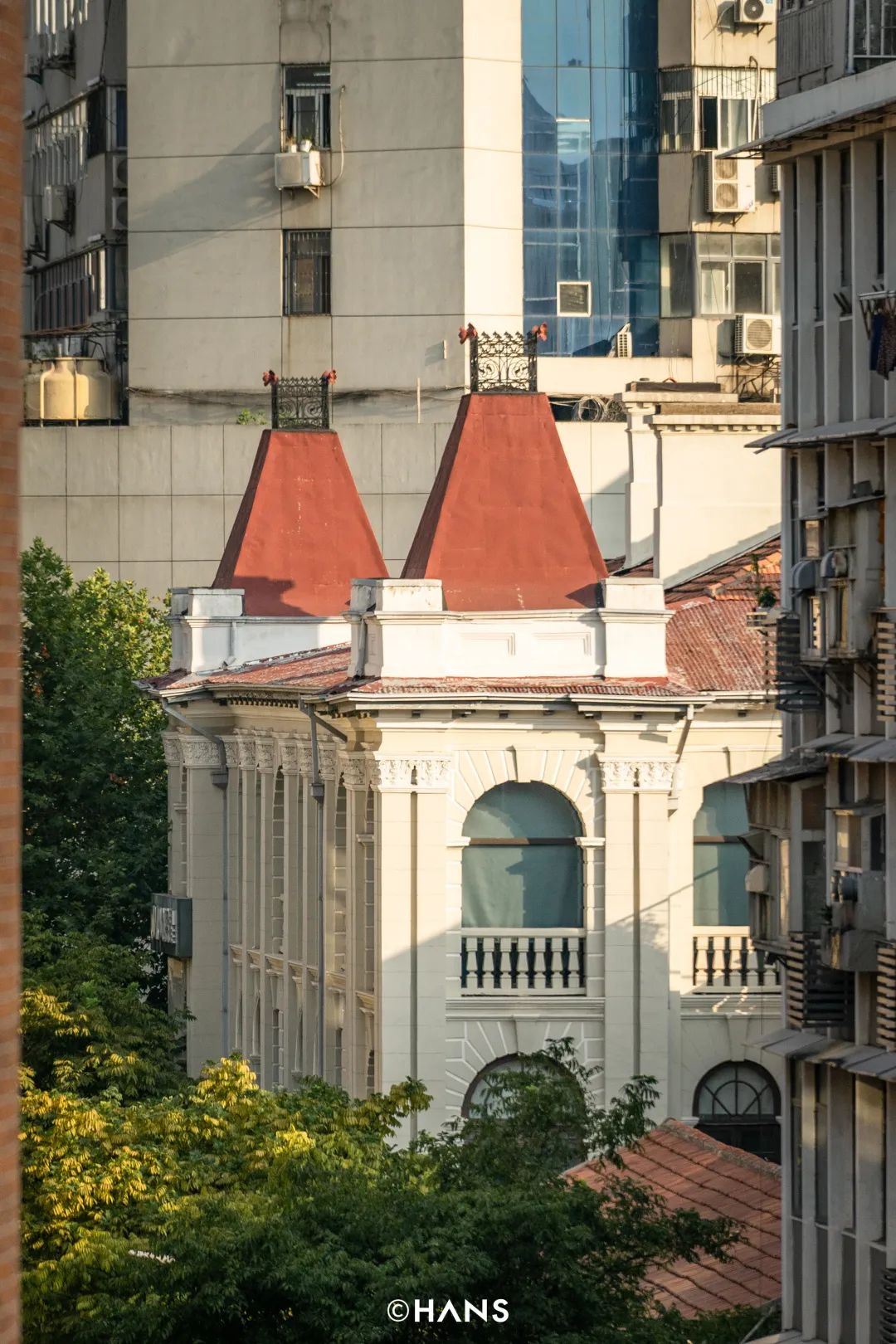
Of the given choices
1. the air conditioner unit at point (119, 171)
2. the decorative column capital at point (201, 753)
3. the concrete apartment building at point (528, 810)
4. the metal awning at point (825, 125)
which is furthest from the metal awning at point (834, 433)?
the air conditioner unit at point (119, 171)

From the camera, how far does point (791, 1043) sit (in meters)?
35.7

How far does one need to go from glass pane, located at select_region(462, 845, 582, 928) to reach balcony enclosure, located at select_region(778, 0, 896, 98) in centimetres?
1947

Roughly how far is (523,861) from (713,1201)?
1023 centimetres

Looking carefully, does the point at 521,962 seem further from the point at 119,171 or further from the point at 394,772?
the point at 119,171

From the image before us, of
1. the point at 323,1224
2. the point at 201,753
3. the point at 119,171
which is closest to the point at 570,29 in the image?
the point at 119,171

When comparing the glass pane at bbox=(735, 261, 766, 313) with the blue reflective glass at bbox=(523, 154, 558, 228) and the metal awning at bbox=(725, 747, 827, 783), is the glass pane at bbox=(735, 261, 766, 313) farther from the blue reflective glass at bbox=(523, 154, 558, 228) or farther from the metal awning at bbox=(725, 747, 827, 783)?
the metal awning at bbox=(725, 747, 827, 783)

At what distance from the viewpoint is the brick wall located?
13.8 meters

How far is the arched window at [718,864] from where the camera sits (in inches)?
2202

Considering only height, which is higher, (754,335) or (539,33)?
(539,33)

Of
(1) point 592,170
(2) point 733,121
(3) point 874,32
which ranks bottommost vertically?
(3) point 874,32

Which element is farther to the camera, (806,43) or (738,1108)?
(738,1108)

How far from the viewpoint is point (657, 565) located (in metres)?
63.4

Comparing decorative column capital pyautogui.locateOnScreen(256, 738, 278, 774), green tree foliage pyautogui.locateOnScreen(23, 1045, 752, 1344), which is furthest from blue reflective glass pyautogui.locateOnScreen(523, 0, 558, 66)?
green tree foliage pyautogui.locateOnScreen(23, 1045, 752, 1344)

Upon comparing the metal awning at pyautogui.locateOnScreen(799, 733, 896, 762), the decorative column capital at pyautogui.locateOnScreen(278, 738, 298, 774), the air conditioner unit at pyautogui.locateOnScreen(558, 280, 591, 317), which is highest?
the air conditioner unit at pyautogui.locateOnScreen(558, 280, 591, 317)
